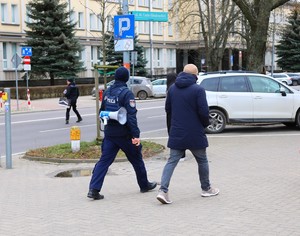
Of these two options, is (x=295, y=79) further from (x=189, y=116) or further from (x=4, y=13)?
(x=189, y=116)

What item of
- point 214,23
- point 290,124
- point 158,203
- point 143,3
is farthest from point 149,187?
point 143,3

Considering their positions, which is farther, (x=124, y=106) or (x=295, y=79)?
(x=295, y=79)

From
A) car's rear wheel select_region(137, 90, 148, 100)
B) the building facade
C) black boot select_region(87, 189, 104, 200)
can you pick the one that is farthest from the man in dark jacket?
car's rear wheel select_region(137, 90, 148, 100)

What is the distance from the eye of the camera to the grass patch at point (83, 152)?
11016mm

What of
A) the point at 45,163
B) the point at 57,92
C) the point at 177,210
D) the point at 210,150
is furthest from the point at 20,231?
the point at 57,92

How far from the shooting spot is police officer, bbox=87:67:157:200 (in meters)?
7.09

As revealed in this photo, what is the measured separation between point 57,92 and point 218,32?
14628 millimetres

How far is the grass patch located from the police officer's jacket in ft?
12.1

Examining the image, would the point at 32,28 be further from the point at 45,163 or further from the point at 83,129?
the point at 45,163

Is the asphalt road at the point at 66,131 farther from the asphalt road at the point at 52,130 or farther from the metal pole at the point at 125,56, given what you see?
the metal pole at the point at 125,56

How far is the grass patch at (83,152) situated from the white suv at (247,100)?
341 cm

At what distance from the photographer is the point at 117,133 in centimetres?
718

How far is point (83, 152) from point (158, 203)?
181 inches

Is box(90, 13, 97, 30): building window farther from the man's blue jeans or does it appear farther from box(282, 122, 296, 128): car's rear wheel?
the man's blue jeans
